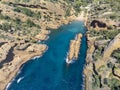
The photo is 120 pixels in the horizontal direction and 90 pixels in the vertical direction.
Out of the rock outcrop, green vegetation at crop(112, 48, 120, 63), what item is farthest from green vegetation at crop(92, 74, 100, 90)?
green vegetation at crop(112, 48, 120, 63)

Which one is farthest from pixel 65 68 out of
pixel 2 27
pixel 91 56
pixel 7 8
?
pixel 7 8

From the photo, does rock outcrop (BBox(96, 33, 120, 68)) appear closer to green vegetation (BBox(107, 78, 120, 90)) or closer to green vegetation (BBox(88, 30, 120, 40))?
green vegetation (BBox(107, 78, 120, 90))

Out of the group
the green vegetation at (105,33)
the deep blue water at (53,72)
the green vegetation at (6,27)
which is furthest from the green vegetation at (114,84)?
the green vegetation at (6,27)

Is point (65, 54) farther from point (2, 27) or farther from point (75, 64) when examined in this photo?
point (2, 27)

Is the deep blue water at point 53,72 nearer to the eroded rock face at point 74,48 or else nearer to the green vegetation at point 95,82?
the eroded rock face at point 74,48

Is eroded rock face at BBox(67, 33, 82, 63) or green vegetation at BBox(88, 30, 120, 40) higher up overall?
green vegetation at BBox(88, 30, 120, 40)

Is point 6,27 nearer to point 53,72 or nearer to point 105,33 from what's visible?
point 105,33
